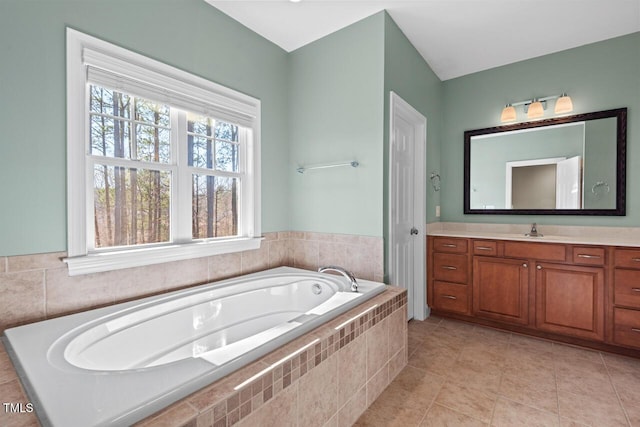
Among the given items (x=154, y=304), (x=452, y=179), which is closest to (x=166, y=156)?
(x=154, y=304)

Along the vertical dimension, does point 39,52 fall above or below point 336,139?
above

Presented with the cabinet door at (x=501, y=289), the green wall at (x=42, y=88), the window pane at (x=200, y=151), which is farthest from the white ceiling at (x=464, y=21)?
the cabinet door at (x=501, y=289)

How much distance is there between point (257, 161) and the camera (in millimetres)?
2457

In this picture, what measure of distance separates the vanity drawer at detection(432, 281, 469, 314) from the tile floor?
339 millimetres

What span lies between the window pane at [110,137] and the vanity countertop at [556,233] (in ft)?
8.71

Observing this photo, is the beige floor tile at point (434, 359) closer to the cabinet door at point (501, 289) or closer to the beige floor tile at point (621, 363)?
the cabinet door at point (501, 289)

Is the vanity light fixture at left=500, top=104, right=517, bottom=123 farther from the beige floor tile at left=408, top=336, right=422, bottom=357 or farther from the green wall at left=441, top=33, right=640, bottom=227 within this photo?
the beige floor tile at left=408, top=336, right=422, bottom=357

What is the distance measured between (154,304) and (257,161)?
1.34m

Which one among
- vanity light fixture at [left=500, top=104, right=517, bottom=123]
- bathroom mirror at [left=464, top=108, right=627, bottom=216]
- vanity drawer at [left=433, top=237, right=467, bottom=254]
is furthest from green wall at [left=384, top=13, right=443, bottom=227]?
vanity light fixture at [left=500, top=104, right=517, bottom=123]

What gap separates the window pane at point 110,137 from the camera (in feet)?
5.32

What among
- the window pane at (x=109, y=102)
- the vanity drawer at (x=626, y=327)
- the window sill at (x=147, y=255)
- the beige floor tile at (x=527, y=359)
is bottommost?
the beige floor tile at (x=527, y=359)

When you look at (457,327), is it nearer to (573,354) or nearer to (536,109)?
(573,354)

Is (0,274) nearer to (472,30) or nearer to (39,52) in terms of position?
(39,52)

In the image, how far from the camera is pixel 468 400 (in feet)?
5.56
